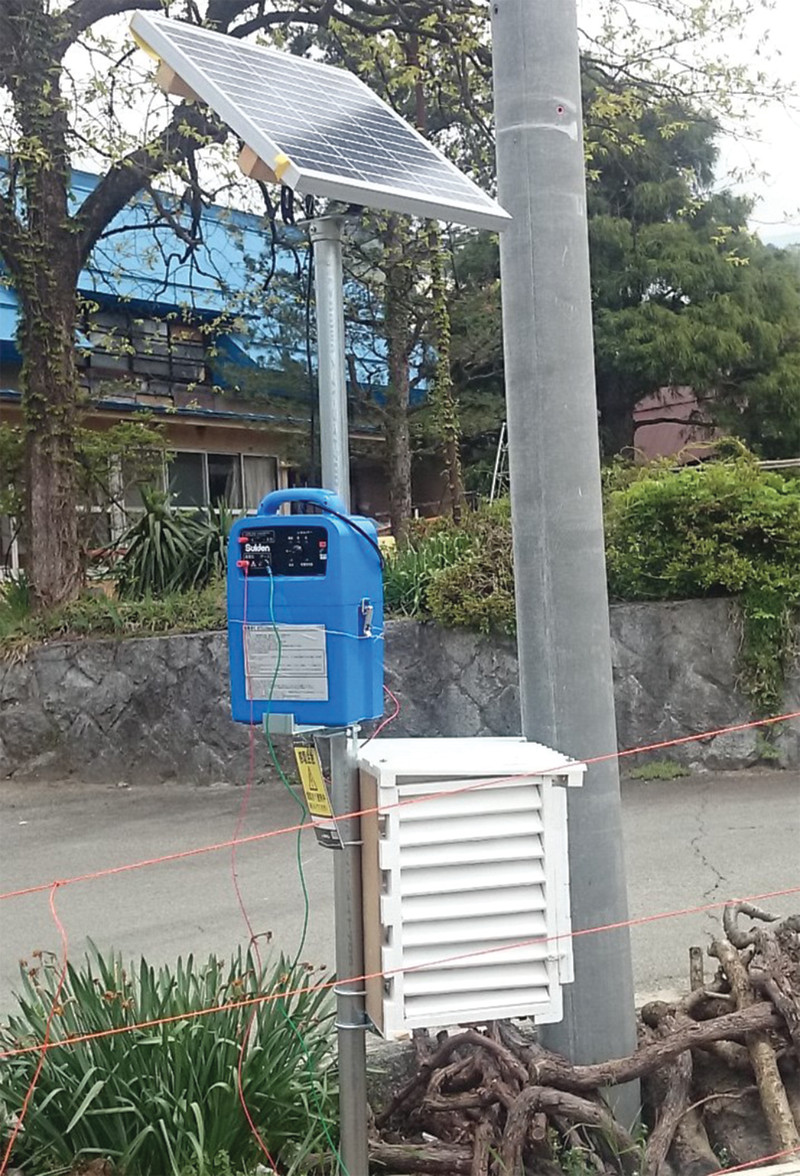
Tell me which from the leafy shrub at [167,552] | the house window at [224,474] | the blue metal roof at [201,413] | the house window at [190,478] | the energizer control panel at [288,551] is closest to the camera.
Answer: the energizer control panel at [288,551]

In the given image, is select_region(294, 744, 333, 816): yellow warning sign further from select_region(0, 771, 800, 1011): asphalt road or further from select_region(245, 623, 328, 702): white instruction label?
select_region(0, 771, 800, 1011): asphalt road

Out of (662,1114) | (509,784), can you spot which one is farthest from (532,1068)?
(509,784)

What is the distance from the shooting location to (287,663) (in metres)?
2.98

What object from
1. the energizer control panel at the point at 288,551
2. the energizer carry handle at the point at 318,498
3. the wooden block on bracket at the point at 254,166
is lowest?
the energizer control panel at the point at 288,551

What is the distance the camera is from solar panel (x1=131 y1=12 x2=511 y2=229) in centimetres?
285

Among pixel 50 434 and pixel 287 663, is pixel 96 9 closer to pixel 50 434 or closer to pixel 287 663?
pixel 50 434

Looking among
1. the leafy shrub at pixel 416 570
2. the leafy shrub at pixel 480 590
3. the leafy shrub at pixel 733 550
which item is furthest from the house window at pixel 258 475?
the leafy shrub at pixel 733 550

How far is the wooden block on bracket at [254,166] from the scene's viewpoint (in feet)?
9.58

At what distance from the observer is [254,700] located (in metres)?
3.03

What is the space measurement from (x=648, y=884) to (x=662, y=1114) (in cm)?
304

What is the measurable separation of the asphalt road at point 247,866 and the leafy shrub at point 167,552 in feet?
7.02

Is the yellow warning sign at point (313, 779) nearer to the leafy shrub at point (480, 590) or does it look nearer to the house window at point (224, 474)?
the leafy shrub at point (480, 590)

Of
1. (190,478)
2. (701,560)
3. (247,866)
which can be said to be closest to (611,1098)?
(247,866)

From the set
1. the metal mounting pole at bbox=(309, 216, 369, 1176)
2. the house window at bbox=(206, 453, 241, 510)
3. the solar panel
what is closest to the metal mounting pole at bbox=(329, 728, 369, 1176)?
the metal mounting pole at bbox=(309, 216, 369, 1176)
